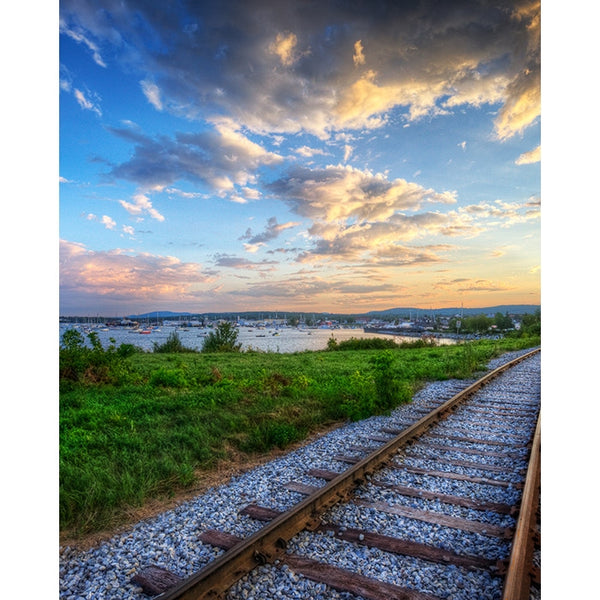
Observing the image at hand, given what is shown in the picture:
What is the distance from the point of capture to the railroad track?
2418 mm

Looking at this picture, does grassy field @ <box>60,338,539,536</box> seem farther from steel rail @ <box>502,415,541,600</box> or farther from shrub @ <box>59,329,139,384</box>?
steel rail @ <box>502,415,541,600</box>

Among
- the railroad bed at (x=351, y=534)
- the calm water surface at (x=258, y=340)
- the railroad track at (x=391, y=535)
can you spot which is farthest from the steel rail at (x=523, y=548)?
the calm water surface at (x=258, y=340)

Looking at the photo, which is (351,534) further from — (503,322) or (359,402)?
(503,322)

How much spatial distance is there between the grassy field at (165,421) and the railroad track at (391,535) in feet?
3.41

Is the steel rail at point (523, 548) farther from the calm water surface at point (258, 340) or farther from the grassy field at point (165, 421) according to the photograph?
the calm water surface at point (258, 340)

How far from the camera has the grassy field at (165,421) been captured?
382 centimetres

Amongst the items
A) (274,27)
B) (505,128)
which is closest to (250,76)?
(274,27)

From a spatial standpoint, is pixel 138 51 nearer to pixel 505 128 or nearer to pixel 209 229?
pixel 209 229

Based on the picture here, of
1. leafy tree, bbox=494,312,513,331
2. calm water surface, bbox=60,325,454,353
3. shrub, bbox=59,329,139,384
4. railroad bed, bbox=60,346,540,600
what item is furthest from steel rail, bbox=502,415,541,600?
leafy tree, bbox=494,312,513,331

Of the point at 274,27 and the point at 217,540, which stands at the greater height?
the point at 274,27

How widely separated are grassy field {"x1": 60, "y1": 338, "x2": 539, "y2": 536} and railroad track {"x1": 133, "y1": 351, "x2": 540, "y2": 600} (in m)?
1.04

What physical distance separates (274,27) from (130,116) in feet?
8.73
